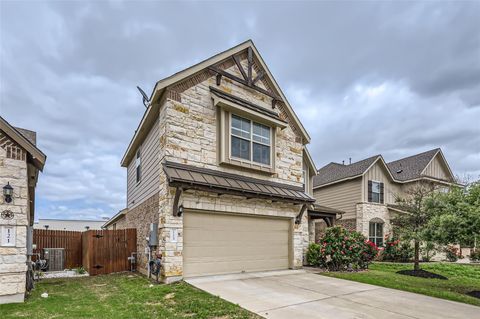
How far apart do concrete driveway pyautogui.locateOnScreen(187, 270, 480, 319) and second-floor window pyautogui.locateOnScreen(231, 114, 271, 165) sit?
4.26 meters

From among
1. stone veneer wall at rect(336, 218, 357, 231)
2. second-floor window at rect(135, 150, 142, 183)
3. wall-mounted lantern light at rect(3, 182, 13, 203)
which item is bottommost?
Answer: stone veneer wall at rect(336, 218, 357, 231)

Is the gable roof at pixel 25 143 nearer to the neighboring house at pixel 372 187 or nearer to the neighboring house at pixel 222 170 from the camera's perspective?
the neighboring house at pixel 222 170

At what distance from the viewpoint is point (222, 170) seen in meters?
10.7

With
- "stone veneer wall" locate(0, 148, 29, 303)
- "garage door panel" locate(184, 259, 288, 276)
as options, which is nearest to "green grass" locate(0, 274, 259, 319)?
"stone veneer wall" locate(0, 148, 29, 303)

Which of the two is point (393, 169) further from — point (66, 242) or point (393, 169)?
point (66, 242)

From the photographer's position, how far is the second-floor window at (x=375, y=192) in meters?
21.2

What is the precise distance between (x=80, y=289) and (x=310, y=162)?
515 inches

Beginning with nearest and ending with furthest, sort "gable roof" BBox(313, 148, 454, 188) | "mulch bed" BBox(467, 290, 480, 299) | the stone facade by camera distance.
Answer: "mulch bed" BBox(467, 290, 480, 299) → the stone facade → "gable roof" BBox(313, 148, 454, 188)

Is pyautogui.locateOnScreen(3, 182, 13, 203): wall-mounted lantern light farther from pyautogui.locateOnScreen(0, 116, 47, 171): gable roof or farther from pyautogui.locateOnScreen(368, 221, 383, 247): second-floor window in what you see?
Answer: pyautogui.locateOnScreen(368, 221, 383, 247): second-floor window

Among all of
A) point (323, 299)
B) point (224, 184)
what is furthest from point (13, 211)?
point (323, 299)

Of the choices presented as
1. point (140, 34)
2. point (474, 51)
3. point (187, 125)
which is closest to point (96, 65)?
point (140, 34)

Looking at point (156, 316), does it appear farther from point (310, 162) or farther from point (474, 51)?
point (474, 51)

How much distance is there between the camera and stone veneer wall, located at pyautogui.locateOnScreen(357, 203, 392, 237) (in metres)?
20.4

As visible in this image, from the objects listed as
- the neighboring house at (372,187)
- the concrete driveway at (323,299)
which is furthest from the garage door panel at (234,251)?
the neighboring house at (372,187)
